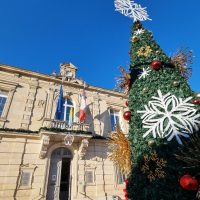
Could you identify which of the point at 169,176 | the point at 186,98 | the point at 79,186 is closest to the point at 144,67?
the point at 186,98

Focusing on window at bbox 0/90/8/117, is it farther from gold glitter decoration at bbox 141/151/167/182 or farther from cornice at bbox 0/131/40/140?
gold glitter decoration at bbox 141/151/167/182

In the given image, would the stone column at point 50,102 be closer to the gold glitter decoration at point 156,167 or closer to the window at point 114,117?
the window at point 114,117

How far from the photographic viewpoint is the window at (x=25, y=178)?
884 centimetres

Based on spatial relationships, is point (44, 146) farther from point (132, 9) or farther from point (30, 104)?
point (132, 9)

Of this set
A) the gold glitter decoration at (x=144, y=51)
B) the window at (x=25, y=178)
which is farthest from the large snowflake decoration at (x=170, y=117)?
the window at (x=25, y=178)

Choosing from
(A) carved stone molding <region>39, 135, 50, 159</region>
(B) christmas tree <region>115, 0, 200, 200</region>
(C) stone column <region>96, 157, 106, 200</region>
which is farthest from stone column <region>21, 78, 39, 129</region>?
(B) christmas tree <region>115, 0, 200, 200</region>

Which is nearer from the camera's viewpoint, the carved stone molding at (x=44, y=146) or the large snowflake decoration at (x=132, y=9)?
the large snowflake decoration at (x=132, y=9)

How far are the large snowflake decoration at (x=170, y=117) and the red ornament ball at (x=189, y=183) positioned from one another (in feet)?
1.97

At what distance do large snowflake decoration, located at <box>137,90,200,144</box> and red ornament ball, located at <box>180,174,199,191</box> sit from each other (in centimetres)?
60

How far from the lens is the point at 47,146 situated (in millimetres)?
9766

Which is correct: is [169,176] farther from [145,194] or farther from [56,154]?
[56,154]

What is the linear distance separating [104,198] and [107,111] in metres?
6.29

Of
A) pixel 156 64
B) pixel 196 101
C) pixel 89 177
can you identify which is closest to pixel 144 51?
pixel 156 64

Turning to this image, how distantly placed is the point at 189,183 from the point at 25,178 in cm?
900
